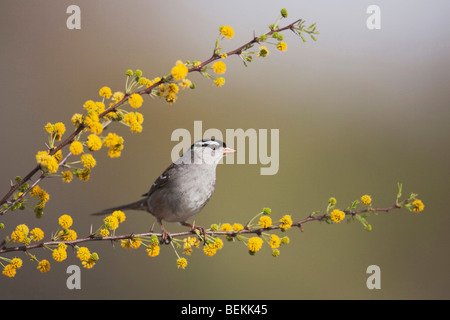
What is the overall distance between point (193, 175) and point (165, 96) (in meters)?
1.49

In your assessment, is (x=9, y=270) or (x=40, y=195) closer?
(x=9, y=270)

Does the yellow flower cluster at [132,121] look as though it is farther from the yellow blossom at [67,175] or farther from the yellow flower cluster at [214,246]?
the yellow flower cluster at [214,246]

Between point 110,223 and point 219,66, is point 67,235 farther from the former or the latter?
point 219,66

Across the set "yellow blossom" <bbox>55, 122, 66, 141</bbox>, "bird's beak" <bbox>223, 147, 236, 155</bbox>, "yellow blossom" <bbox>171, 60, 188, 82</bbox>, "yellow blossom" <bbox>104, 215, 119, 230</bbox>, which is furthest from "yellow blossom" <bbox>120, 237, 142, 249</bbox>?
"bird's beak" <bbox>223, 147, 236, 155</bbox>

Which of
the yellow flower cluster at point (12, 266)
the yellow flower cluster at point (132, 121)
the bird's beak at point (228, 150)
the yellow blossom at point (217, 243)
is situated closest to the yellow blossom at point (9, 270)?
the yellow flower cluster at point (12, 266)

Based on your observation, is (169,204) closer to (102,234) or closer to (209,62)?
(102,234)

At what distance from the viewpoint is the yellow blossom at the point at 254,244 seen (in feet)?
7.89

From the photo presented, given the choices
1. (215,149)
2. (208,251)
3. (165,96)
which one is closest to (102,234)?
(208,251)

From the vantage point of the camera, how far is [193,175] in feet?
12.3

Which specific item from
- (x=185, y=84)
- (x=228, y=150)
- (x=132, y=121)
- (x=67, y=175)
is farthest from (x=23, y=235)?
(x=228, y=150)

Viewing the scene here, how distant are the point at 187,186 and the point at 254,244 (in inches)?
53.4

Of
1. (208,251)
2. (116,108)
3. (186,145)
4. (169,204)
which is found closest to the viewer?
(116,108)

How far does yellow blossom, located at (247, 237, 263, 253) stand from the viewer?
2406 millimetres

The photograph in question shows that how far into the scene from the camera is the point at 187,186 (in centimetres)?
367
